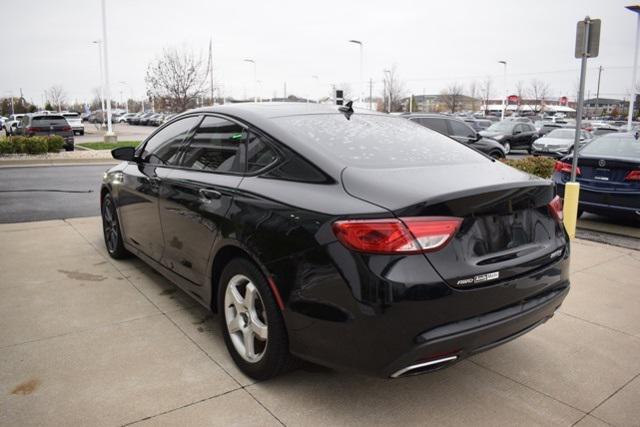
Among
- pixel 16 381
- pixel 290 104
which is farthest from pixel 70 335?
pixel 290 104

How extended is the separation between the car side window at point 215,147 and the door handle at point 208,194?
166 millimetres

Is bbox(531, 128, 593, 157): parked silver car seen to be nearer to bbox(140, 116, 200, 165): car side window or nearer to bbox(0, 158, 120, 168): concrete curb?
bbox(0, 158, 120, 168): concrete curb

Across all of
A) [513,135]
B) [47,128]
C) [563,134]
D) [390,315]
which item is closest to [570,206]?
[390,315]

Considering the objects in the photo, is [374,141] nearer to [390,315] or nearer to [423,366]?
[390,315]

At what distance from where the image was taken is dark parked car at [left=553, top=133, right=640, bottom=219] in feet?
24.4

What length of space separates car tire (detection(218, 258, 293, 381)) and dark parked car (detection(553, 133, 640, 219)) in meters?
6.42

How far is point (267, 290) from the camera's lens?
2852 millimetres

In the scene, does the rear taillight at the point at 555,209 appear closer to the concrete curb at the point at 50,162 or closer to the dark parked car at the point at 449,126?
the dark parked car at the point at 449,126

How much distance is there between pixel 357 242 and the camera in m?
2.44

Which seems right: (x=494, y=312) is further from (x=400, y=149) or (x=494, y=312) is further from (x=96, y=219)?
(x=96, y=219)

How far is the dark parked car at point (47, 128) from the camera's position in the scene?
21531 millimetres

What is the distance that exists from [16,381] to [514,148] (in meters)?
24.7

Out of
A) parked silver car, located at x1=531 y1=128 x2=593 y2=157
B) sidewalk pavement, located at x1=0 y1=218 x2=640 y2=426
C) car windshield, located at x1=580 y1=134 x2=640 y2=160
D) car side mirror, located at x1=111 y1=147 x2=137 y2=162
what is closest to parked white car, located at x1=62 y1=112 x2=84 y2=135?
parked silver car, located at x1=531 y1=128 x2=593 y2=157

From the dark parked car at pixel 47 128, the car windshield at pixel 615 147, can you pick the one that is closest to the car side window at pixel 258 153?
the car windshield at pixel 615 147
